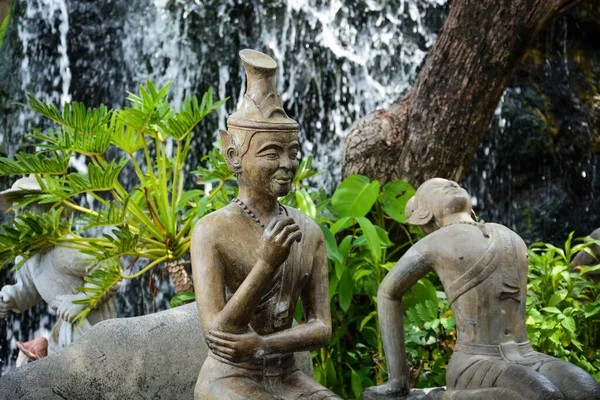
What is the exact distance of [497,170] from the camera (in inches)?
375

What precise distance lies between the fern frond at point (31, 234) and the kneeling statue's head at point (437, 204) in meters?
2.33

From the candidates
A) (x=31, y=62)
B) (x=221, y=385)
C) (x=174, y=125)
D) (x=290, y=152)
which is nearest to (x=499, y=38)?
(x=174, y=125)

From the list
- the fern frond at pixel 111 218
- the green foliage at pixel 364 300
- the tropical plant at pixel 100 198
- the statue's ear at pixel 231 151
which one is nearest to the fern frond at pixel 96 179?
the tropical plant at pixel 100 198

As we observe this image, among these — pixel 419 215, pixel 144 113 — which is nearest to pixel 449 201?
pixel 419 215

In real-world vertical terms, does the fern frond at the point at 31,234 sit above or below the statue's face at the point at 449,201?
below

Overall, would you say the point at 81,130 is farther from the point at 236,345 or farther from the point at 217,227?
the point at 236,345

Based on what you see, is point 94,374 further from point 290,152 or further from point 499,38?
point 499,38

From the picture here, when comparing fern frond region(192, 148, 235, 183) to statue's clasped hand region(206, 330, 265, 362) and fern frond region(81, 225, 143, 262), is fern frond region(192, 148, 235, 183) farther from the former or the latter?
statue's clasped hand region(206, 330, 265, 362)

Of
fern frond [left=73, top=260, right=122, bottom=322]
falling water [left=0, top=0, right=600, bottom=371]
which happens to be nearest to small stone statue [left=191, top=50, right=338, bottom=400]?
fern frond [left=73, top=260, right=122, bottom=322]

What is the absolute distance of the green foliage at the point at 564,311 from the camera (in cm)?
567

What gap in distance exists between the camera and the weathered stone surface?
4.69 meters

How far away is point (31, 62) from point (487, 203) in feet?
17.2

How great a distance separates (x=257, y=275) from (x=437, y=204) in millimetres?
1255

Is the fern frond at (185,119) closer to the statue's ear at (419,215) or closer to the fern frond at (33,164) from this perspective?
the fern frond at (33,164)
